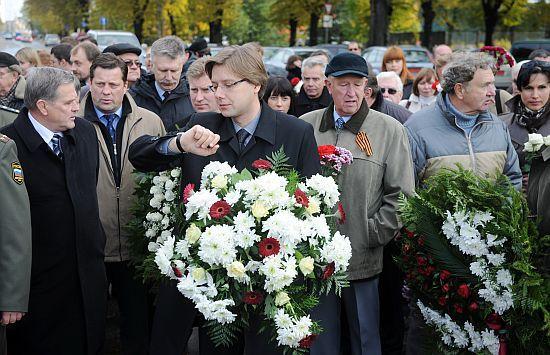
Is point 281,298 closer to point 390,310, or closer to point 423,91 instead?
point 390,310

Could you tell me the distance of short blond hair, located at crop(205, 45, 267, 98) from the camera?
12.6 feet

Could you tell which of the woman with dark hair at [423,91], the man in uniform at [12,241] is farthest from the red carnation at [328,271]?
the woman with dark hair at [423,91]

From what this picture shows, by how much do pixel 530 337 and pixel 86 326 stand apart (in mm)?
2624

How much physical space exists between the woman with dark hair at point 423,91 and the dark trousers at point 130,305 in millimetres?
4478

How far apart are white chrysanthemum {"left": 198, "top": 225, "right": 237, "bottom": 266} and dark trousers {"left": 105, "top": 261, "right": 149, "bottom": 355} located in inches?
88.1

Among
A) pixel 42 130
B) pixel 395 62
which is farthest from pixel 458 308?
pixel 395 62

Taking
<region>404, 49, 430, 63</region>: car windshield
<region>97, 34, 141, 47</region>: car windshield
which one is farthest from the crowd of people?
<region>97, 34, 141, 47</region>: car windshield

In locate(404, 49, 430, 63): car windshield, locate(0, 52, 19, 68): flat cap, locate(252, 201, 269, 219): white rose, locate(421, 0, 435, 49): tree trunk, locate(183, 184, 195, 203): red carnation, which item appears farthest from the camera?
locate(421, 0, 435, 49): tree trunk

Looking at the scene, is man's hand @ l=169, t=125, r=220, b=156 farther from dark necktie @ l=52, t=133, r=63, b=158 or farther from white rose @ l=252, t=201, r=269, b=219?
dark necktie @ l=52, t=133, r=63, b=158

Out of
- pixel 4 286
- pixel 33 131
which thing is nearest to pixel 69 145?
pixel 33 131

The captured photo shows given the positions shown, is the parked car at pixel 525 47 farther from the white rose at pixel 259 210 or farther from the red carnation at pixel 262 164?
the white rose at pixel 259 210

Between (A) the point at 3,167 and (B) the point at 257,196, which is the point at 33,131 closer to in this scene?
(A) the point at 3,167

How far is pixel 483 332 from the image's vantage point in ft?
13.4

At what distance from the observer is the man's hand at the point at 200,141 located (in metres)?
3.57
